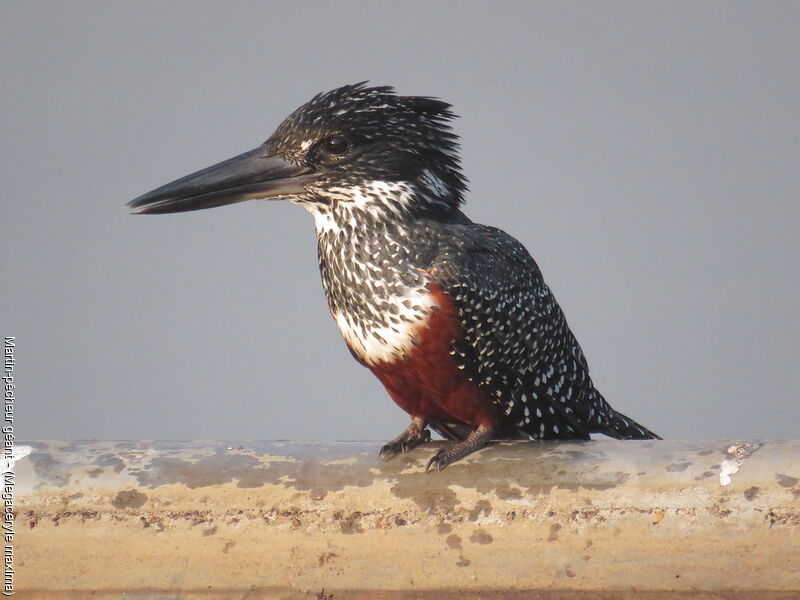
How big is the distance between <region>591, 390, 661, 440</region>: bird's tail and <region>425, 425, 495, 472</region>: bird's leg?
1.74 ft

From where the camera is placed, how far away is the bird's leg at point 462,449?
2.85 meters

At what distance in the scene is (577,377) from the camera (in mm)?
3447

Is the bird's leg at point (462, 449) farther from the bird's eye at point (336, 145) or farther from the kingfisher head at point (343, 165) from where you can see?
the bird's eye at point (336, 145)

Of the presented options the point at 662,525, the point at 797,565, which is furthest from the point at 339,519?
the point at 797,565

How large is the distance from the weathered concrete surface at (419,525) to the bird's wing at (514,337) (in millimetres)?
364

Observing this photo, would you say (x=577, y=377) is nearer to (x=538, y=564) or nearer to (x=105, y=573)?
(x=538, y=564)

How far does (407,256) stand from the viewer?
302cm

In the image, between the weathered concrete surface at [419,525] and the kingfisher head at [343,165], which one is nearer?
the weathered concrete surface at [419,525]

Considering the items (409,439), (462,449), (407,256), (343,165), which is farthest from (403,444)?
(343,165)

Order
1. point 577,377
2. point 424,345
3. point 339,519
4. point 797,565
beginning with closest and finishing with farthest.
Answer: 1. point 797,565
2. point 339,519
3. point 424,345
4. point 577,377

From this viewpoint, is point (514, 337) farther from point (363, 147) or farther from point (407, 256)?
point (363, 147)

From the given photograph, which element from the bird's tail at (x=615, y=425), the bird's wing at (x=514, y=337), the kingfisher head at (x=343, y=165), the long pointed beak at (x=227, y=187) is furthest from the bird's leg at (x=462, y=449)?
the long pointed beak at (x=227, y=187)

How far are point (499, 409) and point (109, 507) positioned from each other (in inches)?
43.4

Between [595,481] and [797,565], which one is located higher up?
[595,481]
